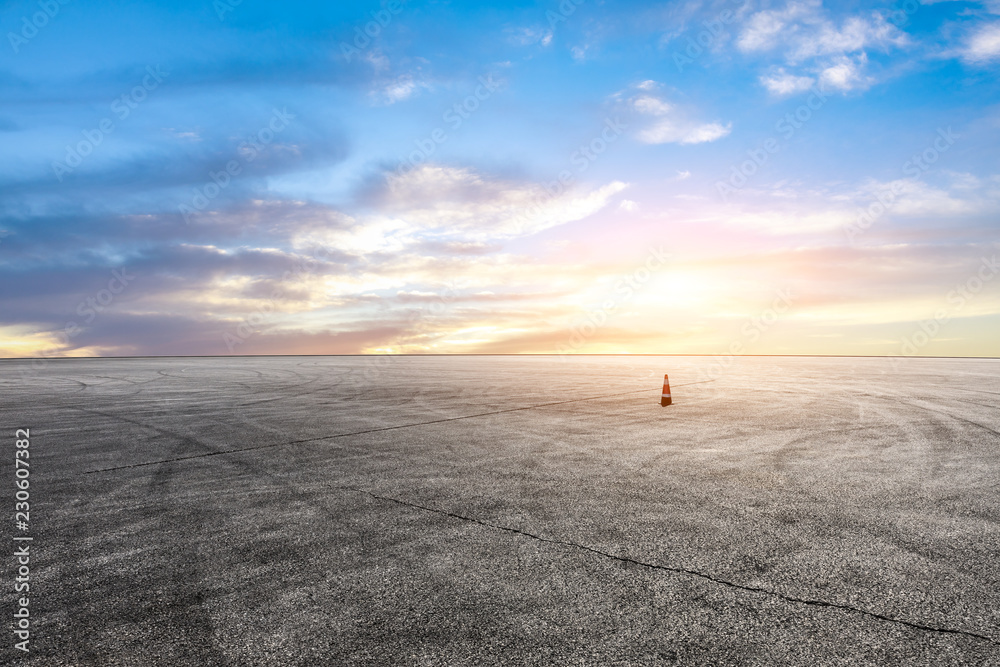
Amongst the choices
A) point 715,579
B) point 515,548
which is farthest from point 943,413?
point 515,548

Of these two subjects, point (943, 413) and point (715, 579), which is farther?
point (943, 413)

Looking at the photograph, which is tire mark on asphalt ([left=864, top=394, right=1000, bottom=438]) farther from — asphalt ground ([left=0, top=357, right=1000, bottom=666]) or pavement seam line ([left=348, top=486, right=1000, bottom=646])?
pavement seam line ([left=348, top=486, right=1000, bottom=646])

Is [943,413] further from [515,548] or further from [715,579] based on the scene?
[515,548]

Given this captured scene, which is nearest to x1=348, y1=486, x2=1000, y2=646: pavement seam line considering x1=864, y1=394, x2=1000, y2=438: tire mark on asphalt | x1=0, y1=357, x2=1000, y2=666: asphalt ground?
x1=0, y1=357, x2=1000, y2=666: asphalt ground

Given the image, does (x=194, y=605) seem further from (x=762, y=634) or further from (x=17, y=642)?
(x=762, y=634)

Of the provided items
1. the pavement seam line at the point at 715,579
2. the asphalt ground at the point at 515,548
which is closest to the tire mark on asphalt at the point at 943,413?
the asphalt ground at the point at 515,548

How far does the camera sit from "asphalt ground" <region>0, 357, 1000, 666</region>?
2916 millimetres

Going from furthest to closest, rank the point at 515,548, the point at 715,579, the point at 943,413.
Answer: the point at 943,413 < the point at 515,548 < the point at 715,579

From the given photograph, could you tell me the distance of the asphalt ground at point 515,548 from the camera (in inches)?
115

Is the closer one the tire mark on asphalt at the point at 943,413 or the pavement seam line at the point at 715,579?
the pavement seam line at the point at 715,579

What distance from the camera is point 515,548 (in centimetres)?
422

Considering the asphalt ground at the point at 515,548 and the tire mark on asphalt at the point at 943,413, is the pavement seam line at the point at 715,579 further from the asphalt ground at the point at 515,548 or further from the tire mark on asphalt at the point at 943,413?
the tire mark on asphalt at the point at 943,413

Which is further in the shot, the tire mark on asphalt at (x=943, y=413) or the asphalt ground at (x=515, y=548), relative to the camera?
the tire mark on asphalt at (x=943, y=413)

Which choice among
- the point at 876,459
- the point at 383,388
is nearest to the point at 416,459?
the point at 876,459
